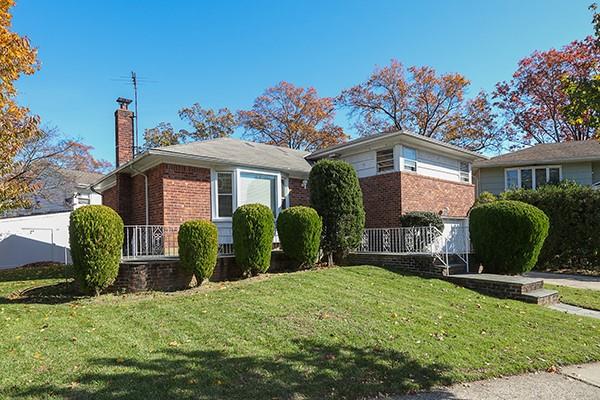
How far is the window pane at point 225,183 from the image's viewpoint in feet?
40.8

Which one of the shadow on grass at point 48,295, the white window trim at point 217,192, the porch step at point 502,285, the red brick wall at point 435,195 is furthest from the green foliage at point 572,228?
the shadow on grass at point 48,295

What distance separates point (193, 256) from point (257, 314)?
289cm

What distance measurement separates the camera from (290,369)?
456cm

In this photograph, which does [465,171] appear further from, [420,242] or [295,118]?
[295,118]

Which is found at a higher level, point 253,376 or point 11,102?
point 11,102

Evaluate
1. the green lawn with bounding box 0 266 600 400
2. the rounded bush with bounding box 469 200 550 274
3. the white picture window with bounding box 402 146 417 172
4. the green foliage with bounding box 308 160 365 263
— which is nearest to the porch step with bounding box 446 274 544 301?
the green lawn with bounding box 0 266 600 400

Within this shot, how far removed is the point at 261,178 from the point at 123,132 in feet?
26.9

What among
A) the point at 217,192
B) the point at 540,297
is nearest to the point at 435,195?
the point at 540,297

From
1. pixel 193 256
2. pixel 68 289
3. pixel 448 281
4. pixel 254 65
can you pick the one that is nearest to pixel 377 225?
pixel 448 281

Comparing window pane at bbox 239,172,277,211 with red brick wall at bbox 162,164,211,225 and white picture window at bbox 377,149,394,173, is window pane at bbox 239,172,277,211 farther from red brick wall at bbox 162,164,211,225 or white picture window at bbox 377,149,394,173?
white picture window at bbox 377,149,394,173

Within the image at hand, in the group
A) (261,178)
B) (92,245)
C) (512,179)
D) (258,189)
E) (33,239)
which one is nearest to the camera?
(92,245)

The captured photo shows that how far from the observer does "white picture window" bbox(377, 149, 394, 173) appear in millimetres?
14055

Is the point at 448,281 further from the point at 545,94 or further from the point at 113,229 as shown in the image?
the point at 545,94

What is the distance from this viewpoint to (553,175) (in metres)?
20.5
